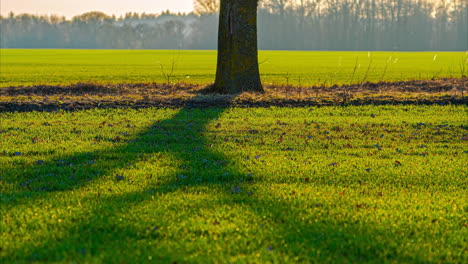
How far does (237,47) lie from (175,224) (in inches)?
413

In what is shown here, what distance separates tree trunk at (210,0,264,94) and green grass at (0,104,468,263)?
15.9 ft

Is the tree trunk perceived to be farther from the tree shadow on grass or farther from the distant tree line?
the distant tree line

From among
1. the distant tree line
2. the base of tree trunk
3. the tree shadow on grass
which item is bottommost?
the tree shadow on grass

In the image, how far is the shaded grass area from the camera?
12.3 metres

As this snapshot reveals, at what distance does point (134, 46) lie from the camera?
604 ft

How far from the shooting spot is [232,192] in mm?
5398

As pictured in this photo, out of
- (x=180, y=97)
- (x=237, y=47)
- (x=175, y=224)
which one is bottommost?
(x=175, y=224)

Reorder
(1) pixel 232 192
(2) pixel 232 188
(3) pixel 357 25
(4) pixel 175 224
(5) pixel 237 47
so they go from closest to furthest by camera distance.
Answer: (4) pixel 175 224 < (1) pixel 232 192 < (2) pixel 232 188 < (5) pixel 237 47 < (3) pixel 357 25

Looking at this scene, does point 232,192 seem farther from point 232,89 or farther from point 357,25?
point 357,25

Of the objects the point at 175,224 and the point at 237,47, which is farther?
the point at 237,47

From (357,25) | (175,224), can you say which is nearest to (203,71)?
(175,224)

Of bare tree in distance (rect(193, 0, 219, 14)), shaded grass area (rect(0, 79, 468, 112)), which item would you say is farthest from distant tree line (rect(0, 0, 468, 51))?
shaded grass area (rect(0, 79, 468, 112))

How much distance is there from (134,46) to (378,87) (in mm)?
175810

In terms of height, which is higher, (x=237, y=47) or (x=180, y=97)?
(x=237, y=47)
